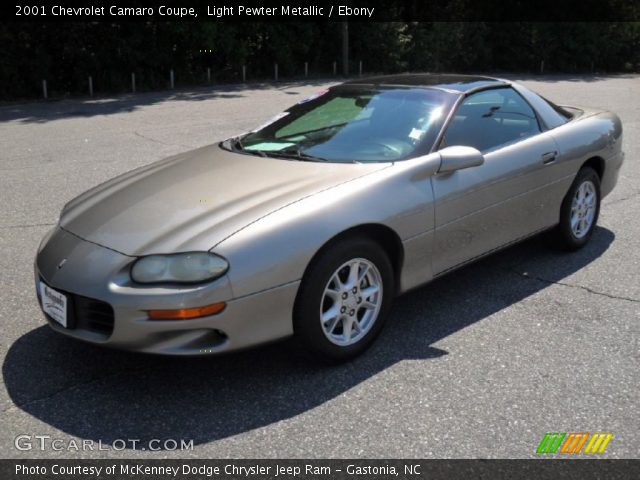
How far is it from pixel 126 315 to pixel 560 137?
11.0 feet

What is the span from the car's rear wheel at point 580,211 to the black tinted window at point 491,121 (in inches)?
23.0

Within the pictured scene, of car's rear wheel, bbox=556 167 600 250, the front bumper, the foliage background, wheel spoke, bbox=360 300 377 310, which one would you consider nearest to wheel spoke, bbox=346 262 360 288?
wheel spoke, bbox=360 300 377 310

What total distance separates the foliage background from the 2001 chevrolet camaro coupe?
56.2 ft

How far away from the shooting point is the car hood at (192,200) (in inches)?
131

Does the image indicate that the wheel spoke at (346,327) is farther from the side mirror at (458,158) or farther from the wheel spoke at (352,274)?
the side mirror at (458,158)

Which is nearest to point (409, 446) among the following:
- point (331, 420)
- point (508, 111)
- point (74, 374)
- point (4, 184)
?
point (331, 420)

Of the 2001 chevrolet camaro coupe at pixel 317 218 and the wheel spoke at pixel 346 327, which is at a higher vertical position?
the 2001 chevrolet camaro coupe at pixel 317 218

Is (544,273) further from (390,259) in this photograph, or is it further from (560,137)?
(390,259)

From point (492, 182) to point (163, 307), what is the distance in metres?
2.21

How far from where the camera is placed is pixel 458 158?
4.02 meters

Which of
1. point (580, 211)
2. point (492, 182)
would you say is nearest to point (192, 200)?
point (492, 182)

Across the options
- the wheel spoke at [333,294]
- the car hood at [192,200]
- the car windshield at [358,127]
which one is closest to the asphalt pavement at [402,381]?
the wheel spoke at [333,294]

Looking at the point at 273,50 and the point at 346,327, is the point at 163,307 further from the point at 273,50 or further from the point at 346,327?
the point at 273,50

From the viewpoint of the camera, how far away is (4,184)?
7.85 meters
